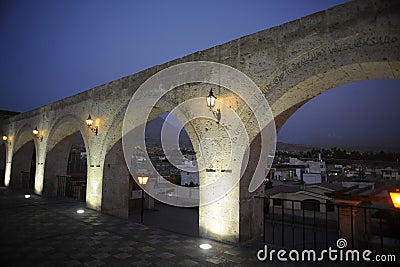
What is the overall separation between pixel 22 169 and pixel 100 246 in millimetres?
12903

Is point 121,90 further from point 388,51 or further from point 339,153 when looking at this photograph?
point 339,153

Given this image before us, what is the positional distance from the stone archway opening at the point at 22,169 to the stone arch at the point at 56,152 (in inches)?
146

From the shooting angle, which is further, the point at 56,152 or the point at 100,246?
the point at 56,152

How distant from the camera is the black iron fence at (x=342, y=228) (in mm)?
3996

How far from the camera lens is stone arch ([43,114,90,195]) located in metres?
10.3

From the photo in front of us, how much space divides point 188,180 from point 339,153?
2585 cm

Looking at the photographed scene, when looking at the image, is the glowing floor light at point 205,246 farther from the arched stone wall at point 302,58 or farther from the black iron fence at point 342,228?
the black iron fence at point 342,228

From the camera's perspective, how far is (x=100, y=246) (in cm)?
446

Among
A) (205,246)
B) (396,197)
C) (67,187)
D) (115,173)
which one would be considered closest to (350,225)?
(396,197)

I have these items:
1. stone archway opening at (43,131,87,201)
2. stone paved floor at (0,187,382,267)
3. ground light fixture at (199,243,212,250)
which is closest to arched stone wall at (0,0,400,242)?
ground light fixture at (199,243,212,250)

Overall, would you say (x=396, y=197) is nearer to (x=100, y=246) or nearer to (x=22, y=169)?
(x=100, y=246)

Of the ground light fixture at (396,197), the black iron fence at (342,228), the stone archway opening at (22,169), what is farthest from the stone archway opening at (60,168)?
the ground light fixture at (396,197)

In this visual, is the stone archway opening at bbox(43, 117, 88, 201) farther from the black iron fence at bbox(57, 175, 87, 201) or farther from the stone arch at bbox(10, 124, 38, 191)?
the stone arch at bbox(10, 124, 38, 191)

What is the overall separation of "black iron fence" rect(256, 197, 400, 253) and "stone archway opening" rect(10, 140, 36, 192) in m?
13.7
